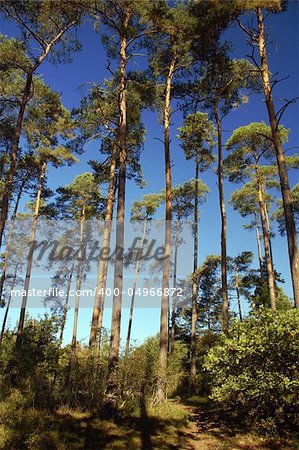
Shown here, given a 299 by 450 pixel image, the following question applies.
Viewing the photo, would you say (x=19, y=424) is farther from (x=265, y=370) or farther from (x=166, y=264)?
(x=166, y=264)

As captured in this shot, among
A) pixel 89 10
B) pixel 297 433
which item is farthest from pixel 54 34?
pixel 297 433

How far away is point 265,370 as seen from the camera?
22.0 ft

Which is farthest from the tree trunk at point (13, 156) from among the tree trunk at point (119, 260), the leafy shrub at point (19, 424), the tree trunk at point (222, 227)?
the tree trunk at point (222, 227)

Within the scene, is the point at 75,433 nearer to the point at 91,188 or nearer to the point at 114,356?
the point at 114,356

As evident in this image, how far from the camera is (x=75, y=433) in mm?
6008

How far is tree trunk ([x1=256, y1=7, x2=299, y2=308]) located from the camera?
7836mm

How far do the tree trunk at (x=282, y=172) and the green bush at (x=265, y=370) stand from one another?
97cm

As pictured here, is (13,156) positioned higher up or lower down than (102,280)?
higher up

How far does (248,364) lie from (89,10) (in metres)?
12.1

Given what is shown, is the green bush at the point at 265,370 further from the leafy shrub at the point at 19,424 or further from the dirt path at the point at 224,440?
the leafy shrub at the point at 19,424

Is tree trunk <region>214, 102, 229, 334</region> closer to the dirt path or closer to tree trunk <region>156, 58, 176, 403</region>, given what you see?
tree trunk <region>156, 58, 176, 403</region>

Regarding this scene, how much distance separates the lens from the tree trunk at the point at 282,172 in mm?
7836

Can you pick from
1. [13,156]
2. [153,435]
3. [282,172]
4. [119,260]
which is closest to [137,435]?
[153,435]

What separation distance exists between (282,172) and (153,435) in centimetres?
693
